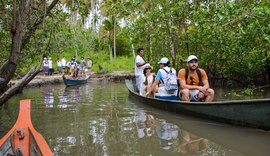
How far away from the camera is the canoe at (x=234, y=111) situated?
18.4 ft

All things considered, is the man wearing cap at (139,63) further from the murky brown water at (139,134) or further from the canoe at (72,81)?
the canoe at (72,81)

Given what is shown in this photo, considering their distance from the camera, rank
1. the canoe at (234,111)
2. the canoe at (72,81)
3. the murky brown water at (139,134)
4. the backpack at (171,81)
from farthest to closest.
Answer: the canoe at (72,81)
the backpack at (171,81)
the canoe at (234,111)
the murky brown water at (139,134)

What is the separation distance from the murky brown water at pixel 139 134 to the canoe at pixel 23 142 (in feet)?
3.59

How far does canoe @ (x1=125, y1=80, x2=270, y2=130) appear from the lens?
559cm

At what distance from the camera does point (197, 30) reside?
1243 cm

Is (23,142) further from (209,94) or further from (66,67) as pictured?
(66,67)

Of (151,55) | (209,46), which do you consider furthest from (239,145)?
(151,55)

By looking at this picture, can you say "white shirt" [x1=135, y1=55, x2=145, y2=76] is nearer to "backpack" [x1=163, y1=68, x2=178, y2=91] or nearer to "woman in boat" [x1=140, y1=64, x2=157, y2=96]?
"woman in boat" [x1=140, y1=64, x2=157, y2=96]

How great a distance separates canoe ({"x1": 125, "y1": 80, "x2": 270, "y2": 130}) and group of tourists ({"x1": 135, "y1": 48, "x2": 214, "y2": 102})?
0.39 metres

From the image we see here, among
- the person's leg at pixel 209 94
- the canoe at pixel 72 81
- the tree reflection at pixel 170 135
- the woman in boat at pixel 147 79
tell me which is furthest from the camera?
the canoe at pixel 72 81

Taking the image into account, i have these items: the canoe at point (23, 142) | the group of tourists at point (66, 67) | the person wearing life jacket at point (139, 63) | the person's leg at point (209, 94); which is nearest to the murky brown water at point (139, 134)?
the person's leg at point (209, 94)

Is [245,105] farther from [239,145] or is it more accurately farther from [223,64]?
[223,64]

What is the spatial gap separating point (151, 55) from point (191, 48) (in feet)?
9.08

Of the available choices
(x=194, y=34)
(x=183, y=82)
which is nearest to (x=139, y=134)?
(x=183, y=82)
